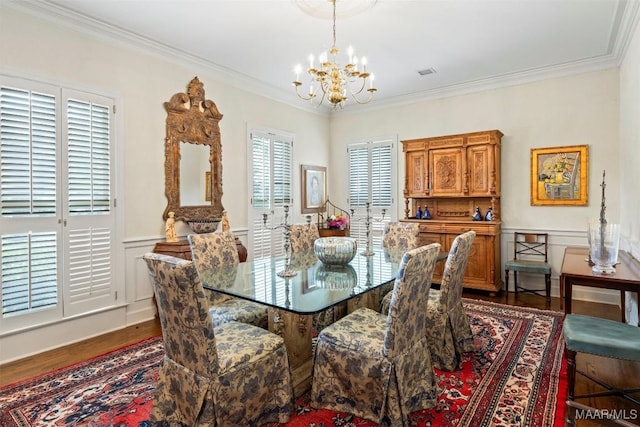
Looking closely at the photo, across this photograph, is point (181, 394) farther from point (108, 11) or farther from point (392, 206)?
point (392, 206)

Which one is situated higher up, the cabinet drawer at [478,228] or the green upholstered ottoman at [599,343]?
the cabinet drawer at [478,228]

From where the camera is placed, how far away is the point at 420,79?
4914mm

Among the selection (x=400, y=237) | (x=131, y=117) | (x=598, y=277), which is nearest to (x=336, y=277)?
(x=400, y=237)

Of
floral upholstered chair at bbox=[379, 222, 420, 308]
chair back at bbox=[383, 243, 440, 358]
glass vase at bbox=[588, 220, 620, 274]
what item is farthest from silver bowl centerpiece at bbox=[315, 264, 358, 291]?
glass vase at bbox=[588, 220, 620, 274]

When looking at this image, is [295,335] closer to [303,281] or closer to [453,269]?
[303,281]

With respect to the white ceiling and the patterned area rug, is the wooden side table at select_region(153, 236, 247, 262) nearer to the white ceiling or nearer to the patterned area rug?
the patterned area rug

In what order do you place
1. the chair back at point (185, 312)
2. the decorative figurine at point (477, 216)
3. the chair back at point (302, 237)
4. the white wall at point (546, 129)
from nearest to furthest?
1. the chair back at point (185, 312)
2. the chair back at point (302, 237)
3. the white wall at point (546, 129)
4. the decorative figurine at point (477, 216)

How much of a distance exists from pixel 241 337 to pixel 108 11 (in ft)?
10.4

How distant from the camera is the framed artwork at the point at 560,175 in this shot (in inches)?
172

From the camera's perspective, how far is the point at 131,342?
3.19 metres

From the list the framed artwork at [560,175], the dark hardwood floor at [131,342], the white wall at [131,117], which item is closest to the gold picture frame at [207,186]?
the white wall at [131,117]

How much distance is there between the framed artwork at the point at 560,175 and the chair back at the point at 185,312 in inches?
182

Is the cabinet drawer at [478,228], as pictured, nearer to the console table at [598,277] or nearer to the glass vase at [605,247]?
the console table at [598,277]

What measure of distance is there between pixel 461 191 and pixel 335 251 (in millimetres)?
2927
